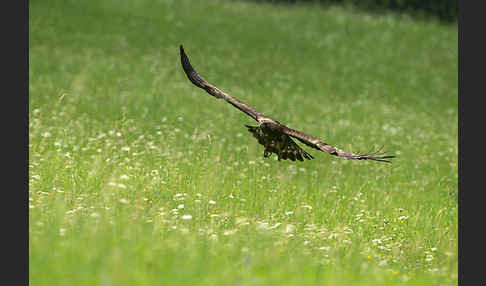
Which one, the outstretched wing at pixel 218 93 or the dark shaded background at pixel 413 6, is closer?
the outstretched wing at pixel 218 93

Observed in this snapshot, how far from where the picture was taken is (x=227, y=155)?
33.7 ft

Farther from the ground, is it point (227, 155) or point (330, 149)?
point (330, 149)

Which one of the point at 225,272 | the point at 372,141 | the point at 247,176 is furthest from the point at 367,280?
the point at 372,141

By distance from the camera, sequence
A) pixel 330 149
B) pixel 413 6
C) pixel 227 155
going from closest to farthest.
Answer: pixel 330 149 → pixel 227 155 → pixel 413 6

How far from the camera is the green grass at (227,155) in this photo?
14.9ft

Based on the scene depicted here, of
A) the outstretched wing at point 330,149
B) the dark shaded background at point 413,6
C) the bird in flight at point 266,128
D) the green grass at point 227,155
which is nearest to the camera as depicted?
the green grass at point 227,155

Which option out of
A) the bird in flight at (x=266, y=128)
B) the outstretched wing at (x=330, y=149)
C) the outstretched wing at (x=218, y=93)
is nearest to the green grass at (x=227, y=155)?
the bird in flight at (x=266, y=128)

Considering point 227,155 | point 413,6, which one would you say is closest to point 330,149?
point 227,155

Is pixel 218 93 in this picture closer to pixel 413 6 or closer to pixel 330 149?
pixel 330 149

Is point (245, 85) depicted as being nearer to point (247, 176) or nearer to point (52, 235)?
point (247, 176)

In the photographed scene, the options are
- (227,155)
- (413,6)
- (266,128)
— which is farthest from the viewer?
(413,6)

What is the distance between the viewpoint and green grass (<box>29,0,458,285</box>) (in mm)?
4535

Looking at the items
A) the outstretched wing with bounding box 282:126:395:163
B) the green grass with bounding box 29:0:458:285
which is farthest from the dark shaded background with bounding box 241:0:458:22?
the outstretched wing with bounding box 282:126:395:163

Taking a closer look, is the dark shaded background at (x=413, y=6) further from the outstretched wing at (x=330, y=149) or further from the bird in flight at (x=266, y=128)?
the outstretched wing at (x=330, y=149)
